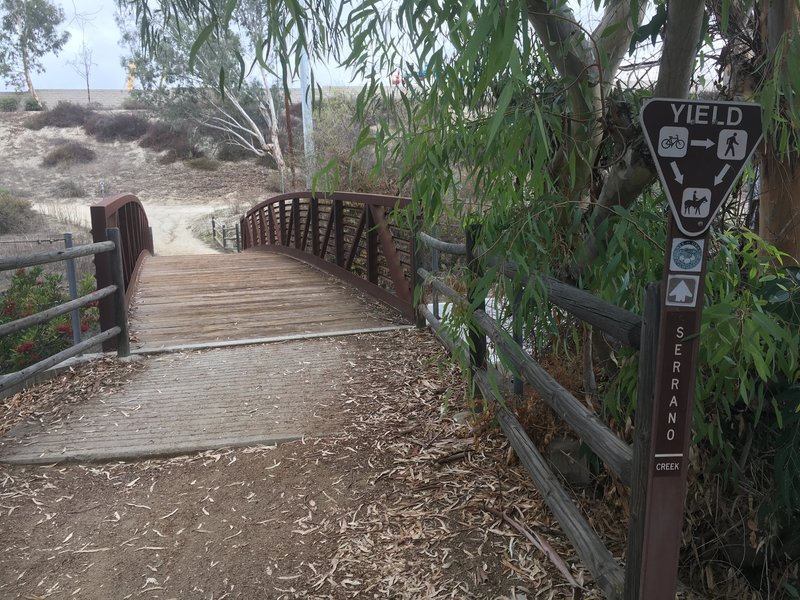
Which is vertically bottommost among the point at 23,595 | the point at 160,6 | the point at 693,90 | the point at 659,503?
the point at 23,595

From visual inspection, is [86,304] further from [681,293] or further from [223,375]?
[681,293]

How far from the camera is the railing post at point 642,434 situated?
5.33ft

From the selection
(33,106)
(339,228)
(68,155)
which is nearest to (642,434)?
(339,228)

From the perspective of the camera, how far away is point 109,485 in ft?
10.7

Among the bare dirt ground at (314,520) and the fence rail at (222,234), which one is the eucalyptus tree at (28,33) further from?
the bare dirt ground at (314,520)

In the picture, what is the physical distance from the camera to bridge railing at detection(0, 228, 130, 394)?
406cm

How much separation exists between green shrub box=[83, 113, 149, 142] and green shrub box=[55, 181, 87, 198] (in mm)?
6688

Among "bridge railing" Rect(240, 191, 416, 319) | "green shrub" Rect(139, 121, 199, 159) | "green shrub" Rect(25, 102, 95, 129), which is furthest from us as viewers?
"green shrub" Rect(25, 102, 95, 129)

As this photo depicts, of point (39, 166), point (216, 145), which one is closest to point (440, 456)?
point (216, 145)

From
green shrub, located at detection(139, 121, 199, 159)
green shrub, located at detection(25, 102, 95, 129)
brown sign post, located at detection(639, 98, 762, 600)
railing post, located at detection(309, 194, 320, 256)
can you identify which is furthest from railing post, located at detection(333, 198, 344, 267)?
green shrub, located at detection(25, 102, 95, 129)

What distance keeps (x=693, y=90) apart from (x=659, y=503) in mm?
1824

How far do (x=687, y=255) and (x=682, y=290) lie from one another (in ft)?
0.29

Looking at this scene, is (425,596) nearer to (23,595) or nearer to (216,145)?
(23,595)

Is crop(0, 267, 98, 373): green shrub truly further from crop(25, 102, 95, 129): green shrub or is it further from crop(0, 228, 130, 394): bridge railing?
crop(25, 102, 95, 129): green shrub
